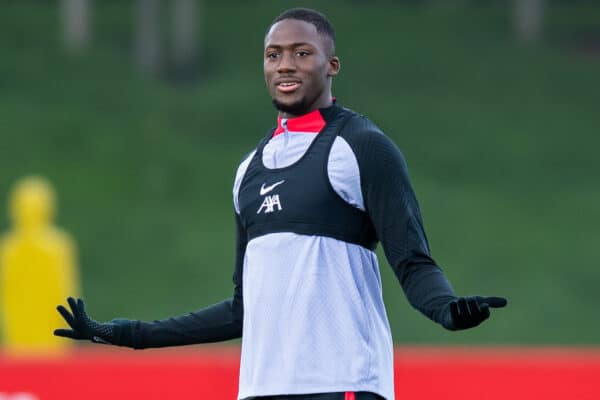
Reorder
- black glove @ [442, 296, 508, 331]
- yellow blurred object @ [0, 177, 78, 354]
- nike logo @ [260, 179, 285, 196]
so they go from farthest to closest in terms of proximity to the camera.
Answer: yellow blurred object @ [0, 177, 78, 354] < nike logo @ [260, 179, 285, 196] < black glove @ [442, 296, 508, 331]

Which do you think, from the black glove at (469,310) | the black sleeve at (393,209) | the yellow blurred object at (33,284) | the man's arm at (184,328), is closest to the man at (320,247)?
the black sleeve at (393,209)

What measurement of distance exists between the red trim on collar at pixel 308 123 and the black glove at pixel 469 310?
2.24 ft

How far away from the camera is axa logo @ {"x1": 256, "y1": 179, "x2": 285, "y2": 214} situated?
13.4 ft

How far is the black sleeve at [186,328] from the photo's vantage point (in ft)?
14.6

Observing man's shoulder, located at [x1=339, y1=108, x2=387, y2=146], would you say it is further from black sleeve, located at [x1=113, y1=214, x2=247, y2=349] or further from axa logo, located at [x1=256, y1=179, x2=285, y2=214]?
black sleeve, located at [x1=113, y1=214, x2=247, y2=349]

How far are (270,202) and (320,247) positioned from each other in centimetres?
19

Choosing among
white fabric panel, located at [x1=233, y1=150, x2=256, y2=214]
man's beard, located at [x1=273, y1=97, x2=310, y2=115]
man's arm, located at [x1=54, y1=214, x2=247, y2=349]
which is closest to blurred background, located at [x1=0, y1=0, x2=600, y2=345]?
man's arm, located at [x1=54, y1=214, x2=247, y2=349]

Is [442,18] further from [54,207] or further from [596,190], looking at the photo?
[54,207]

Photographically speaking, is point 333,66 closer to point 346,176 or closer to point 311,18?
point 311,18

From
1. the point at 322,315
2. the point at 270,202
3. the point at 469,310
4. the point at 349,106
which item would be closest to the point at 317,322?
the point at 322,315

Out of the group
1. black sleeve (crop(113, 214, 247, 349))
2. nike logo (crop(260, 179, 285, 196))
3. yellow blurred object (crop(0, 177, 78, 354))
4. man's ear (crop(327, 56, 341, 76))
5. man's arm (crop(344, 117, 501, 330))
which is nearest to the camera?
man's arm (crop(344, 117, 501, 330))

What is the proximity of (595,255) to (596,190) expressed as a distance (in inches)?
72.7

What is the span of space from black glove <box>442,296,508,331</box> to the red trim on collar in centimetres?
68

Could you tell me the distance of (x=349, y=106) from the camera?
21.2 m
